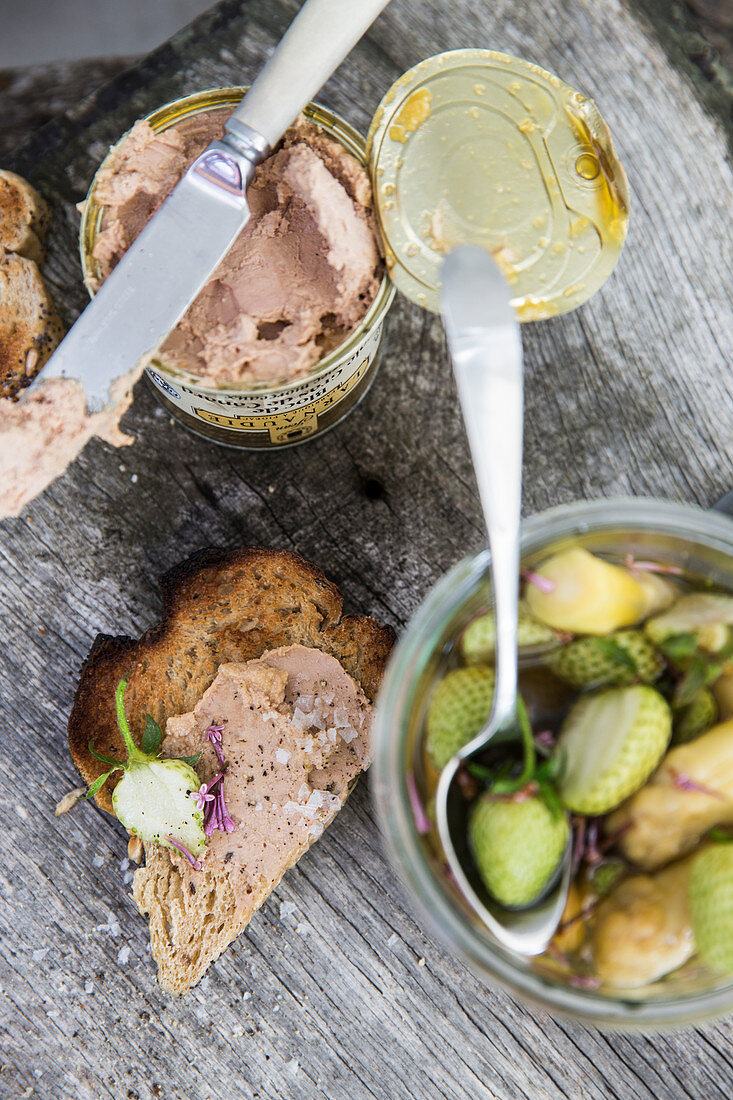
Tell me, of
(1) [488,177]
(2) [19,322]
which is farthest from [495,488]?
(2) [19,322]

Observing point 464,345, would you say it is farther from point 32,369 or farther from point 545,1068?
point 545,1068

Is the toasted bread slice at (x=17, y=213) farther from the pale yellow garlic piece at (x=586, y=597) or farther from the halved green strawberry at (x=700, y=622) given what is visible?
the halved green strawberry at (x=700, y=622)

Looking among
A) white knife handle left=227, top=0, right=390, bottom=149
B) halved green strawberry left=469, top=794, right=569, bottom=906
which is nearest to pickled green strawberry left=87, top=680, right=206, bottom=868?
halved green strawberry left=469, top=794, right=569, bottom=906

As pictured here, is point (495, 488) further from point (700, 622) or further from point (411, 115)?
point (411, 115)

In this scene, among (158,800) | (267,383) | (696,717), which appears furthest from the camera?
(158,800)

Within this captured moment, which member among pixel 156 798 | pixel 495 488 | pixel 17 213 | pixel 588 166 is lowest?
pixel 156 798

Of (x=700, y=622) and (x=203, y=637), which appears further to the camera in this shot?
(x=203, y=637)

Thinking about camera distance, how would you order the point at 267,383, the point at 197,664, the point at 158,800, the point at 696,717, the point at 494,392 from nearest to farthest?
1. the point at 494,392
2. the point at 696,717
3. the point at 267,383
4. the point at 158,800
5. the point at 197,664
